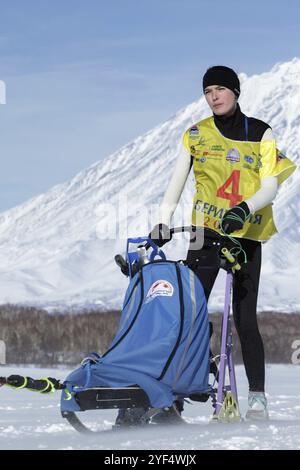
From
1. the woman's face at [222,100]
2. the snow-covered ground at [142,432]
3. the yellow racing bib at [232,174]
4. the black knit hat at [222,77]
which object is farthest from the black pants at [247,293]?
the black knit hat at [222,77]

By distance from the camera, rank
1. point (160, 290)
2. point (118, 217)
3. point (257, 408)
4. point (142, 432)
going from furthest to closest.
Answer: point (118, 217) → point (257, 408) → point (160, 290) → point (142, 432)

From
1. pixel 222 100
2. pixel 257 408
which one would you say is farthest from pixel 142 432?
pixel 222 100

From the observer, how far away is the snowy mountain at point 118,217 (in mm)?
69438

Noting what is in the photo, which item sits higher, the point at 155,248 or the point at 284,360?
the point at 155,248

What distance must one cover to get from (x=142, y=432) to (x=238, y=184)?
134cm

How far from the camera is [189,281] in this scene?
4.88 m

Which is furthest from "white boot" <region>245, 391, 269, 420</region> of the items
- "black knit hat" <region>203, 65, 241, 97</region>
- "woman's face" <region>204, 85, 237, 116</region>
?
"black knit hat" <region>203, 65, 241, 97</region>

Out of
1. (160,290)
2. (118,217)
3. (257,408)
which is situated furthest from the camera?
(118,217)

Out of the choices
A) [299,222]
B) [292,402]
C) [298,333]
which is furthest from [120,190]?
[292,402]

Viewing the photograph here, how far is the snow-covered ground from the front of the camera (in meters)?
3.97

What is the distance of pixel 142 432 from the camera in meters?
4.43

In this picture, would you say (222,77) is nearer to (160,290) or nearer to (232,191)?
(232,191)

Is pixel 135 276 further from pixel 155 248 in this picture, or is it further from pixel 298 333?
pixel 298 333

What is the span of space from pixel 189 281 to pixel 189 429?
726mm
